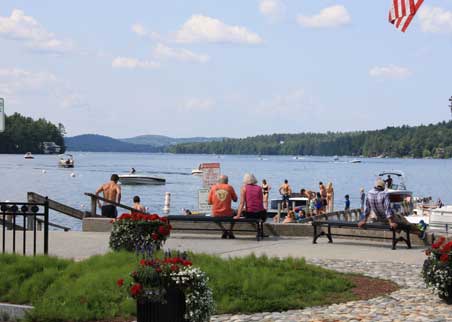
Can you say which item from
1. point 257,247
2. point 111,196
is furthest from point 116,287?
point 111,196

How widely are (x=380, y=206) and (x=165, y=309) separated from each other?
372 inches

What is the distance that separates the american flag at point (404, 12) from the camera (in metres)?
15.3

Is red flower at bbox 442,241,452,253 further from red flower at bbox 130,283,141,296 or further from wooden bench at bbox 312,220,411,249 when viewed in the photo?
wooden bench at bbox 312,220,411,249

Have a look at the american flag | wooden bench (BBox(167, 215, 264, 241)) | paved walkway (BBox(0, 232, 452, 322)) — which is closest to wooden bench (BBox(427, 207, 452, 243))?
paved walkway (BBox(0, 232, 452, 322))

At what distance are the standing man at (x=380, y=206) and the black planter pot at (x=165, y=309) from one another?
9.12 meters

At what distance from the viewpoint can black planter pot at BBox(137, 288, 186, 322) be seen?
8750 mm

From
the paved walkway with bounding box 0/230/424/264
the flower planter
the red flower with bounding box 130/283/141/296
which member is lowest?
the paved walkway with bounding box 0/230/424/264

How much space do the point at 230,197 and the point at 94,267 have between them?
7.47m

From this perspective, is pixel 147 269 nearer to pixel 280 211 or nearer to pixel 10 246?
pixel 10 246

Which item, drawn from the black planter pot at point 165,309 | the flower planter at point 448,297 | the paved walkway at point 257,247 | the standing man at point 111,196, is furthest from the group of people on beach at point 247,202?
the black planter pot at point 165,309

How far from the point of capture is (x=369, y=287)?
1215cm

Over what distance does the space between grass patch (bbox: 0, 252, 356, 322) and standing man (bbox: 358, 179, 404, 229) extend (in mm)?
4530

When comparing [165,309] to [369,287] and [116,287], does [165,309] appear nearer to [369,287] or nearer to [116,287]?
[116,287]

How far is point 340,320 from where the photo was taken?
977 cm
